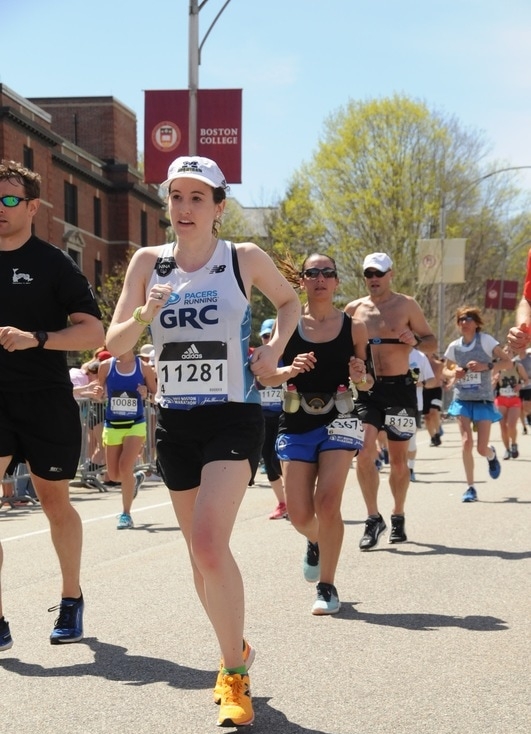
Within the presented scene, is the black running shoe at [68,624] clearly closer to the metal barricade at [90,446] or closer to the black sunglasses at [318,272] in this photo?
the black sunglasses at [318,272]

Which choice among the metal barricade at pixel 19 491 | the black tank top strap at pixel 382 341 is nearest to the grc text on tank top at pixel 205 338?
the black tank top strap at pixel 382 341

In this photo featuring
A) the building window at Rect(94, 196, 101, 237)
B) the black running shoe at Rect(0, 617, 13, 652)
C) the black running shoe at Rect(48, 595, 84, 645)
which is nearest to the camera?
the black running shoe at Rect(0, 617, 13, 652)

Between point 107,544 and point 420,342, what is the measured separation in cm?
312

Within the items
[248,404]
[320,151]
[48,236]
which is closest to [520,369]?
[248,404]

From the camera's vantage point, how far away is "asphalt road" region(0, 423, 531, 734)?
477cm

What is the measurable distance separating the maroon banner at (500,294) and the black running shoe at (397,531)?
48.8 meters

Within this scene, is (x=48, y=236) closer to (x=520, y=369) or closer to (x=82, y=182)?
(x=82, y=182)

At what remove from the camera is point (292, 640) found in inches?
243

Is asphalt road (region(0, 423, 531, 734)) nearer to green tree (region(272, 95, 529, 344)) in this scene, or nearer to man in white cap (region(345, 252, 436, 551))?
man in white cap (region(345, 252, 436, 551))

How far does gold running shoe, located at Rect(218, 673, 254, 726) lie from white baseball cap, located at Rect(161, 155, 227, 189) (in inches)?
75.8

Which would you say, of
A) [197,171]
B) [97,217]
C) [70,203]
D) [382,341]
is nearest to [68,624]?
[197,171]

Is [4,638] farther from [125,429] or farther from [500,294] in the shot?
[500,294]

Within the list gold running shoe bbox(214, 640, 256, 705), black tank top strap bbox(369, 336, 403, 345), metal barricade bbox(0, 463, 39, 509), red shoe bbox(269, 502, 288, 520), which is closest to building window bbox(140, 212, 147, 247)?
Result: metal barricade bbox(0, 463, 39, 509)

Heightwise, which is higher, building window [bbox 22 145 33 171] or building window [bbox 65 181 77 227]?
building window [bbox 22 145 33 171]
